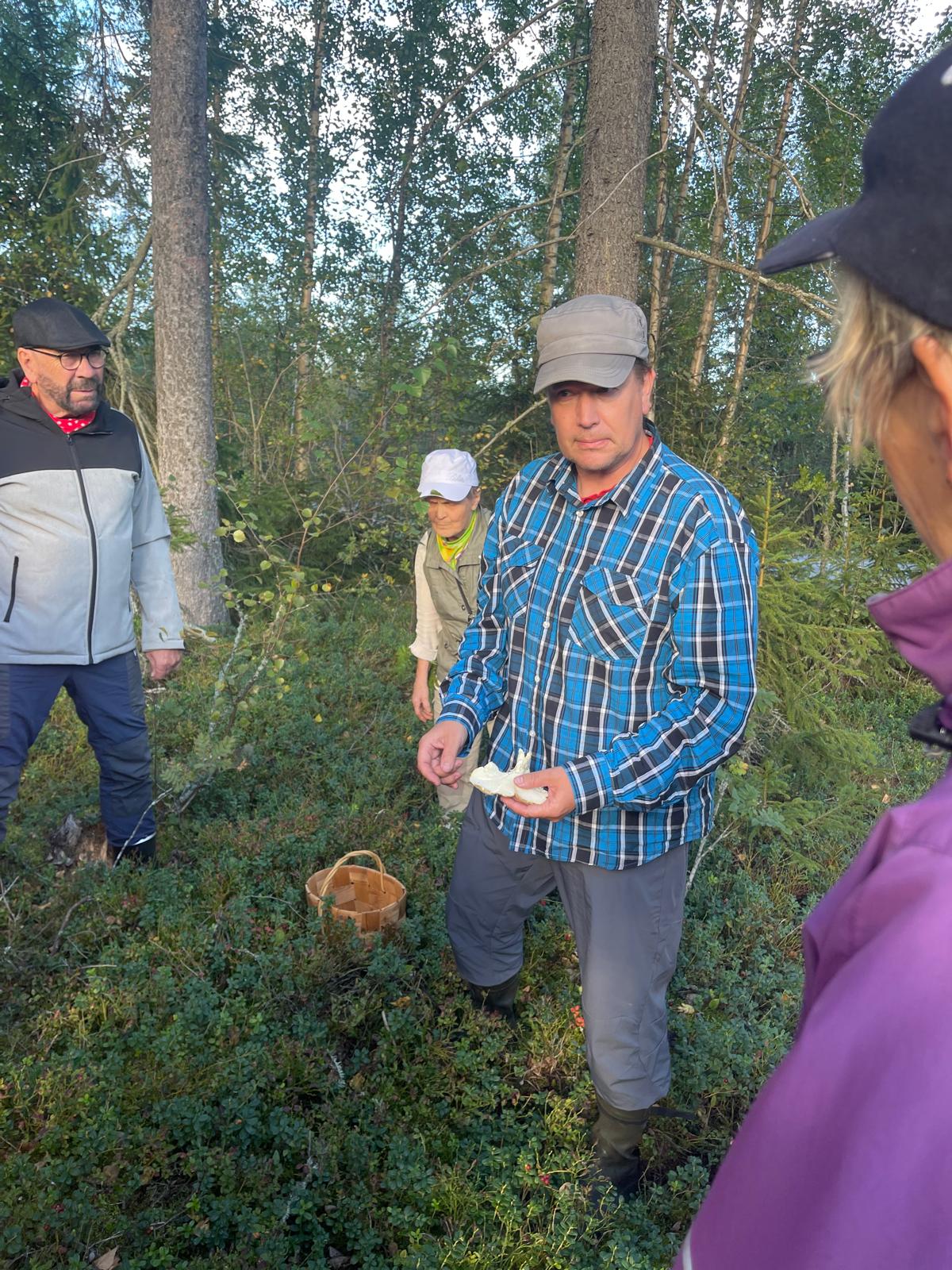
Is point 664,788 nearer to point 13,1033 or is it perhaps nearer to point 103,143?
point 13,1033

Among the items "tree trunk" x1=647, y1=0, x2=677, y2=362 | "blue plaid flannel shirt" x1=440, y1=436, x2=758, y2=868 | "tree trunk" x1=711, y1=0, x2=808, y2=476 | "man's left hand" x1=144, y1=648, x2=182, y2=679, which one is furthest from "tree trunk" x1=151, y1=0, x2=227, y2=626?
"blue plaid flannel shirt" x1=440, y1=436, x2=758, y2=868

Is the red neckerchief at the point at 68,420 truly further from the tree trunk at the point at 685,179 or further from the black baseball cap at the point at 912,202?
the tree trunk at the point at 685,179

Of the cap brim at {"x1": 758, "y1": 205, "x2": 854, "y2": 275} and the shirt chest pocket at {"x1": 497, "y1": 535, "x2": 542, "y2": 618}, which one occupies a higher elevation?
the cap brim at {"x1": 758, "y1": 205, "x2": 854, "y2": 275}

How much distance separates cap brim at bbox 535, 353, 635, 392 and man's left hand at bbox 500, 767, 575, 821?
1.10 metres

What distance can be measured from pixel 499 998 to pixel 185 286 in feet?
22.9

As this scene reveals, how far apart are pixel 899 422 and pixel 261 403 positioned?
12.6 meters

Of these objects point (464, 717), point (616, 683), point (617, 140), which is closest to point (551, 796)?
point (616, 683)

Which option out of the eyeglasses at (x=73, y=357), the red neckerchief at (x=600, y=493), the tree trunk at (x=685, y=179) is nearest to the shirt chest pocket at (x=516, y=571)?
the red neckerchief at (x=600, y=493)

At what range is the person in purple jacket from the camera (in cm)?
54


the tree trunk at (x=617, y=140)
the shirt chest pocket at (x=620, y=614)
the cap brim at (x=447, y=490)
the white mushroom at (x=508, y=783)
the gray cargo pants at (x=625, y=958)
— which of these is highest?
Result: the tree trunk at (x=617, y=140)

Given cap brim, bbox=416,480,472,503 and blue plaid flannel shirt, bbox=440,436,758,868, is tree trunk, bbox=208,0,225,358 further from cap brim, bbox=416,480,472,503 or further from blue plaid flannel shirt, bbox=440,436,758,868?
blue plaid flannel shirt, bbox=440,436,758,868

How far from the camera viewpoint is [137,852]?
4059mm

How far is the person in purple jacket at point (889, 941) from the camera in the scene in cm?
54

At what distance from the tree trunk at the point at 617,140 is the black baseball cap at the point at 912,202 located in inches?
168
